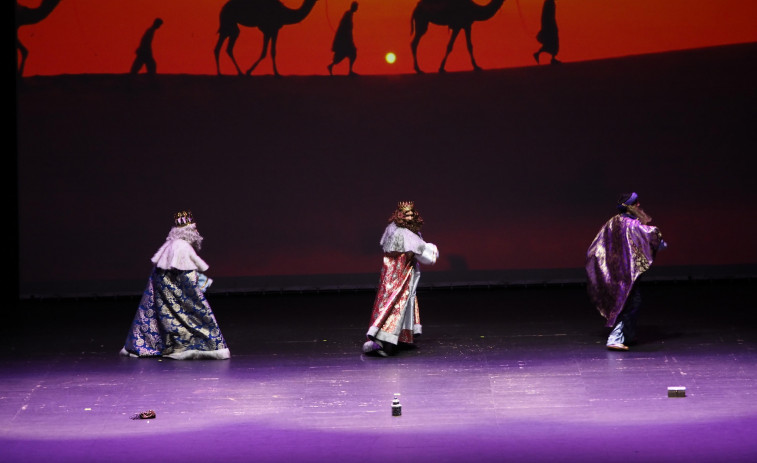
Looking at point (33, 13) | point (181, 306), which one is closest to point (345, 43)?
point (33, 13)

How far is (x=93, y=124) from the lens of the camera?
32.5 ft

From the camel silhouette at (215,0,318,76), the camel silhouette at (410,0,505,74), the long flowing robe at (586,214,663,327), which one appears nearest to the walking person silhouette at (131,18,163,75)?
the camel silhouette at (215,0,318,76)

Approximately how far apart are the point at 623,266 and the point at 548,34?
144 inches

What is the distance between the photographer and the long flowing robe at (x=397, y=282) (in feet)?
21.8

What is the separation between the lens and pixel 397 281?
6715 millimetres

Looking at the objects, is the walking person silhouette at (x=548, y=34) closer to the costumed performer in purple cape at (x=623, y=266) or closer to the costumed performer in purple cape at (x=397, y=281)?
the costumed performer in purple cape at (x=623, y=266)

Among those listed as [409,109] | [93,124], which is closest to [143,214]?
[93,124]

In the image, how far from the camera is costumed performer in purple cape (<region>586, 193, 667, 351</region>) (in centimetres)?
675

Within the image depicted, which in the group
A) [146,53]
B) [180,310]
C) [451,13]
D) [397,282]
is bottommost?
[180,310]

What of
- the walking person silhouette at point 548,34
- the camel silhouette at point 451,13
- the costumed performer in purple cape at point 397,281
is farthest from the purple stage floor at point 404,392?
the camel silhouette at point 451,13

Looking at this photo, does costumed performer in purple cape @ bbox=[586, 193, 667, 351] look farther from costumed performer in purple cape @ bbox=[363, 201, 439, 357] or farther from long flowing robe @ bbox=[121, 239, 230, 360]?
long flowing robe @ bbox=[121, 239, 230, 360]

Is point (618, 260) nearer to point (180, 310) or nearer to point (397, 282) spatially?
point (397, 282)

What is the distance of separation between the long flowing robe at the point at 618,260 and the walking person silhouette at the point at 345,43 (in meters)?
3.75

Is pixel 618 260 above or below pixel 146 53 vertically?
below
